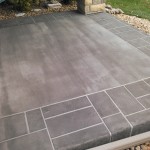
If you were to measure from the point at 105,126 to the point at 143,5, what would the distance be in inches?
305

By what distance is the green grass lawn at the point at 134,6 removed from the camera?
8.20m

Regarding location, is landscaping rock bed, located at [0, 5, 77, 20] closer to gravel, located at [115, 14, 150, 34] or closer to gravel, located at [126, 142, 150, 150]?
gravel, located at [115, 14, 150, 34]

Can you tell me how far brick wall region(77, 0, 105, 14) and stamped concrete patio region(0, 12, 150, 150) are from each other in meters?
1.31

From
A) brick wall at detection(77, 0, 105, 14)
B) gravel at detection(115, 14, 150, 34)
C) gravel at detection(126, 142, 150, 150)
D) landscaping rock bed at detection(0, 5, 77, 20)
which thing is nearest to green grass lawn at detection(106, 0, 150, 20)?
gravel at detection(115, 14, 150, 34)

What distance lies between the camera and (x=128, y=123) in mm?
3043

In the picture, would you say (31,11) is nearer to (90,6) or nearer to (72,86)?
(90,6)

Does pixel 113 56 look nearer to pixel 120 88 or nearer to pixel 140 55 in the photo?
pixel 140 55

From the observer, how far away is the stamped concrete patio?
292 cm

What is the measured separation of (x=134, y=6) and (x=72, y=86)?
662cm

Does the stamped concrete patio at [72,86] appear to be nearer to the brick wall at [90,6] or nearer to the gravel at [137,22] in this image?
the gravel at [137,22]

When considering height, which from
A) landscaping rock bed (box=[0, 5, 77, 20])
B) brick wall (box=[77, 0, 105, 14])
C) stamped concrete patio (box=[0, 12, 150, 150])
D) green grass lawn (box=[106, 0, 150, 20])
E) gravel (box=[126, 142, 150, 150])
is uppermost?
brick wall (box=[77, 0, 105, 14])

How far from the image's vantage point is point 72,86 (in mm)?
3814

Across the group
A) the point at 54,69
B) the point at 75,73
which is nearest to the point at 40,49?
the point at 54,69

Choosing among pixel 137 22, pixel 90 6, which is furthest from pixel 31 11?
pixel 137 22
